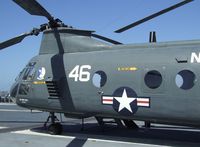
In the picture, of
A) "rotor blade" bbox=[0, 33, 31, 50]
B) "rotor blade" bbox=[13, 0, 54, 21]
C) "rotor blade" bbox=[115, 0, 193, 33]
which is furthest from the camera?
"rotor blade" bbox=[0, 33, 31, 50]

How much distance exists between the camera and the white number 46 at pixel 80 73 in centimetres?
1184

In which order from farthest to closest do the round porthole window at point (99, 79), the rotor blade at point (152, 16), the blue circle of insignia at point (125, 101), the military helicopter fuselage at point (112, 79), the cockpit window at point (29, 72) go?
1. the cockpit window at point (29, 72)
2. the rotor blade at point (152, 16)
3. the round porthole window at point (99, 79)
4. the blue circle of insignia at point (125, 101)
5. the military helicopter fuselage at point (112, 79)

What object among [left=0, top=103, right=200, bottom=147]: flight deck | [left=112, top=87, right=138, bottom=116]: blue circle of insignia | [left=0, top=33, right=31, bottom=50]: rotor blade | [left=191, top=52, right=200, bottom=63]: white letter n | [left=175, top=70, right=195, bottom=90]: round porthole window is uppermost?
[left=0, top=33, right=31, bottom=50]: rotor blade

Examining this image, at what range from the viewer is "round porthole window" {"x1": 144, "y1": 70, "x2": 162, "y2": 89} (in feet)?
33.8

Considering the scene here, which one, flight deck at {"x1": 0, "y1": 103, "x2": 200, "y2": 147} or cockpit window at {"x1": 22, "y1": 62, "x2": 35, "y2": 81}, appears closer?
flight deck at {"x1": 0, "y1": 103, "x2": 200, "y2": 147}

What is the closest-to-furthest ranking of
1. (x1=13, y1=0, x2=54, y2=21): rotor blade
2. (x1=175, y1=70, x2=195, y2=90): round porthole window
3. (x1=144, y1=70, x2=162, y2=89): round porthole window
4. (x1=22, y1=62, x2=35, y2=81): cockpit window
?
1. (x1=175, y1=70, x2=195, y2=90): round porthole window
2. (x1=144, y1=70, x2=162, y2=89): round porthole window
3. (x1=13, y1=0, x2=54, y2=21): rotor blade
4. (x1=22, y1=62, x2=35, y2=81): cockpit window

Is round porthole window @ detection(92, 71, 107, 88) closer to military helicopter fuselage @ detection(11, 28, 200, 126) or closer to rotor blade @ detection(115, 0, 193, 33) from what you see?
military helicopter fuselage @ detection(11, 28, 200, 126)

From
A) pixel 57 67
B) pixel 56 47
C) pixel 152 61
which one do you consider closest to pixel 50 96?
pixel 57 67

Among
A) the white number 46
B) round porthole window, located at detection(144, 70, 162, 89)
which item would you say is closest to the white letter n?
round porthole window, located at detection(144, 70, 162, 89)

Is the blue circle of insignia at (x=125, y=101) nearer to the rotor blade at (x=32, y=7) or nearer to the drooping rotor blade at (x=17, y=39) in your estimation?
the rotor blade at (x=32, y=7)

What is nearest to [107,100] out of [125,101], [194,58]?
[125,101]

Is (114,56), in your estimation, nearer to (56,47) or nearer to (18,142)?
(56,47)

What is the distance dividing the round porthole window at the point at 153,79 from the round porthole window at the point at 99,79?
151cm

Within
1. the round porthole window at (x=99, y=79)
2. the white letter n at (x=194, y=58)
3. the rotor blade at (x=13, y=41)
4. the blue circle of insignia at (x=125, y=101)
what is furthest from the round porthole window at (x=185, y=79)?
the rotor blade at (x=13, y=41)
